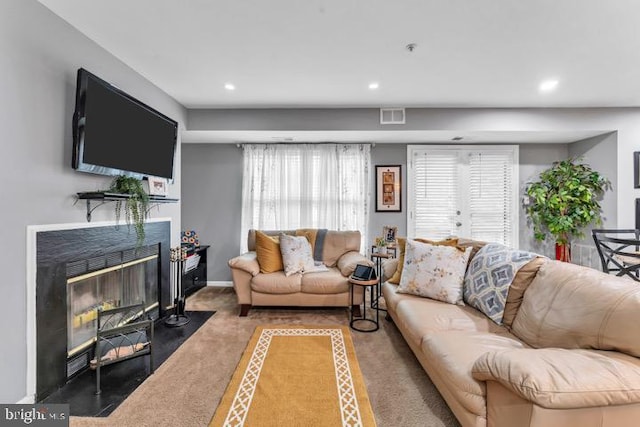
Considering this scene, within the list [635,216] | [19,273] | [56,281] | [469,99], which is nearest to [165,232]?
[56,281]

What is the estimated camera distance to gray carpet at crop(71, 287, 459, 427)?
1.67 metres

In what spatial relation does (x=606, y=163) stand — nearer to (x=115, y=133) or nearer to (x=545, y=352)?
(x=545, y=352)

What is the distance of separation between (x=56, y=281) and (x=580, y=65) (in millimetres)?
4484

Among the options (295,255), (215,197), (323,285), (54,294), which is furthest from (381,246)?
(54,294)

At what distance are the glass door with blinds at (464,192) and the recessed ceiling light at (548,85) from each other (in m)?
1.32

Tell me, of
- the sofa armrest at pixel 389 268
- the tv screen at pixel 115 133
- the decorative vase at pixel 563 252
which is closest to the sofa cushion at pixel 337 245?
the sofa armrest at pixel 389 268

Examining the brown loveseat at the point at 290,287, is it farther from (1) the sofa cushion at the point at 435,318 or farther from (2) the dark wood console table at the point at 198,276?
(2) the dark wood console table at the point at 198,276

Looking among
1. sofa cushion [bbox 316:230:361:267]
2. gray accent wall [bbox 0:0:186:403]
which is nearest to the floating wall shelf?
gray accent wall [bbox 0:0:186:403]

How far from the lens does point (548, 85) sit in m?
2.98

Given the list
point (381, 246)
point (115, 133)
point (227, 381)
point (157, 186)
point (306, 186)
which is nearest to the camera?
point (227, 381)

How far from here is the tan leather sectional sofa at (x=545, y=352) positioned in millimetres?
1069

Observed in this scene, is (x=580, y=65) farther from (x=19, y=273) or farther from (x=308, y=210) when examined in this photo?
(x=19, y=273)

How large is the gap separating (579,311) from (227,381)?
216 cm

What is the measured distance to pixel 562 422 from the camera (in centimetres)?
108
